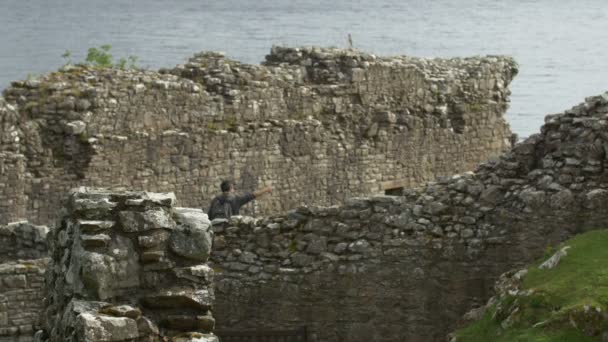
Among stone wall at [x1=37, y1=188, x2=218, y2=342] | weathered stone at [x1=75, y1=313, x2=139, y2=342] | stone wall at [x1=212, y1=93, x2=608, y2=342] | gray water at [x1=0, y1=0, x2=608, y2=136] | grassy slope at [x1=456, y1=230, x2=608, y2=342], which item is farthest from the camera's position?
gray water at [x1=0, y1=0, x2=608, y2=136]

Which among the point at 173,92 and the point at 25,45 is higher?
the point at 173,92

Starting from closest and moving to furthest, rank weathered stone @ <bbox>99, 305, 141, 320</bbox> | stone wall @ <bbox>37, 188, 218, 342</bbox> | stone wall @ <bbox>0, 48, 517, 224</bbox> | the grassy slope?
1. weathered stone @ <bbox>99, 305, 141, 320</bbox>
2. stone wall @ <bbox>37, 188, 218, 342</bbox>
3. the grassy slope
4. stone wall @ <bbox>0, 48, 517, 224</bbox>

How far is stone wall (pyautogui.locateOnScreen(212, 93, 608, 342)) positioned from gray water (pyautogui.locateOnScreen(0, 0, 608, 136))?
1477 inches

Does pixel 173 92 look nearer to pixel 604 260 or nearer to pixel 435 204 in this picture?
pixel 435 204

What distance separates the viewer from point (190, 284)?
1894 centimetres

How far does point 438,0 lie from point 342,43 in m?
33.1

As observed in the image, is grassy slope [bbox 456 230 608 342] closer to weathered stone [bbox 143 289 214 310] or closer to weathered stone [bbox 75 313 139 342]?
weathered stone [bbox 143 289 214 310]

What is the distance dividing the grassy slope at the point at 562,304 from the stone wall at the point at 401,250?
2.10 metres

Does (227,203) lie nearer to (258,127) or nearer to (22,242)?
(22,242)

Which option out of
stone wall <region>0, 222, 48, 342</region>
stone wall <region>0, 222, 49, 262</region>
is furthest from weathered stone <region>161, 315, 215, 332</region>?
stone wall <region>0, 222, 49, 262</region>

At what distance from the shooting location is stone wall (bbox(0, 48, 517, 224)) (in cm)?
3419

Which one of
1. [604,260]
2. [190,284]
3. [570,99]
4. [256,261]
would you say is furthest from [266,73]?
[570,99]

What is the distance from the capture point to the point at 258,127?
3722 cm

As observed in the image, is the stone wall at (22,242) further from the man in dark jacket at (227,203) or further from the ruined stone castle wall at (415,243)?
the man in dark jacket at (227,203)
